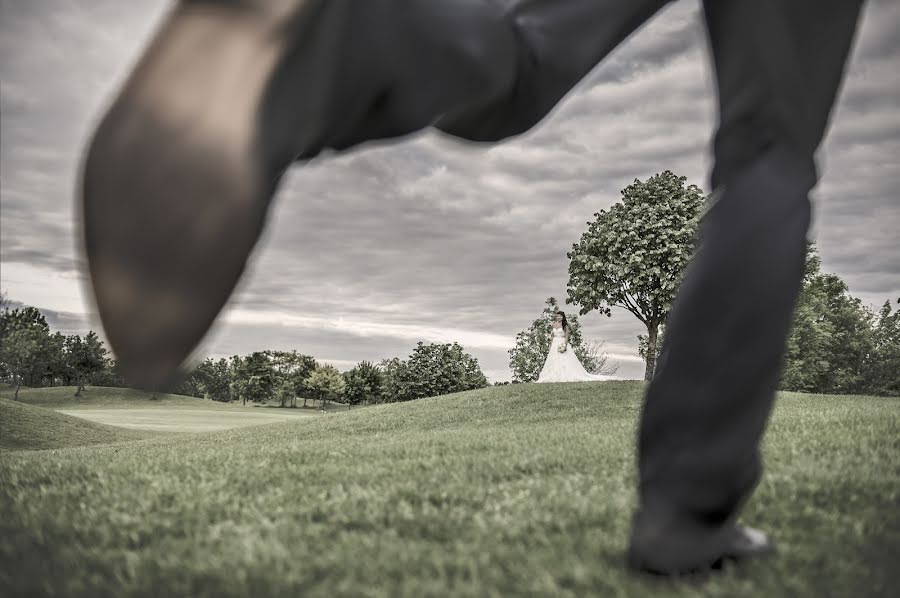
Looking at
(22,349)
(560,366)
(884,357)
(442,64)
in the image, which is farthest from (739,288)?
(22,349)

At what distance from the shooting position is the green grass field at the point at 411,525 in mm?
1781

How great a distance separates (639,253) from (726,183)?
84.1ft

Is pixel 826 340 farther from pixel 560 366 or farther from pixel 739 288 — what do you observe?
pixel 739 288

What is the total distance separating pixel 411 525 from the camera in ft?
8.07

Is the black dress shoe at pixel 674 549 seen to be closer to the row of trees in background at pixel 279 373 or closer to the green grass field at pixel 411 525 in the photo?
the green grass field at pixel 411 525

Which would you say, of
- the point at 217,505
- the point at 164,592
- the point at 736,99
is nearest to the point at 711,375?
the point at 736,99

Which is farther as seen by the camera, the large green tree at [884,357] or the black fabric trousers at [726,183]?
the large green tree at [884,357]

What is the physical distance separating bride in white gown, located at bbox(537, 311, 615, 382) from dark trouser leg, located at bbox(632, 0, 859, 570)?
77.8 feet

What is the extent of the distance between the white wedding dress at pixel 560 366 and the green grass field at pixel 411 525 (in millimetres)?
20966

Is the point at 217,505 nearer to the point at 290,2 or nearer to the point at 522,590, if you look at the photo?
the point at 522,590

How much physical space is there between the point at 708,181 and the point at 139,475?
11.8 feet

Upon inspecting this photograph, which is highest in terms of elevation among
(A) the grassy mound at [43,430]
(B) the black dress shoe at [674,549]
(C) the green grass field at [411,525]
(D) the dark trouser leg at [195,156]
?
(D) the dark trouser leg at [195,156]

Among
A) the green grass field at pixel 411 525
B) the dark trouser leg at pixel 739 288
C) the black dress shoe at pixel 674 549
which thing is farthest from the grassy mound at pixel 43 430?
the dark trouser leg at pixel 739 288

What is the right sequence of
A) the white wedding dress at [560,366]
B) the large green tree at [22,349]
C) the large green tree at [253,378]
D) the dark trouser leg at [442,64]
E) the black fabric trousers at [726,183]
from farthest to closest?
the large green tree at [253,378]
the large green tree at [22,349]
the white wedding dress at [560,366]
the black fabric trousers at [726,183]
the dark trouser leg at [442,64]
